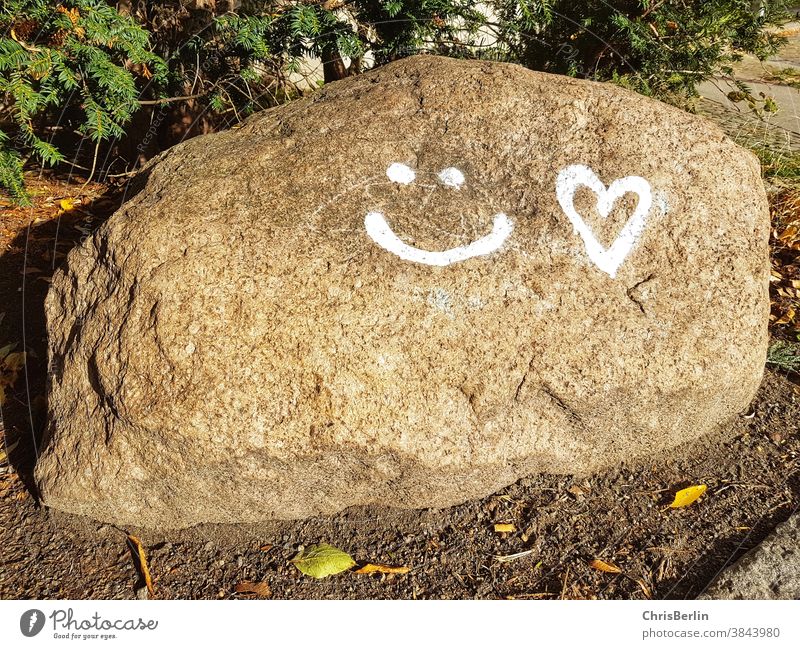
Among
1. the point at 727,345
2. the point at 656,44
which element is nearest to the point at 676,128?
the point at 727,345

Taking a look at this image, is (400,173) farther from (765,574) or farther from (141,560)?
(765,574)

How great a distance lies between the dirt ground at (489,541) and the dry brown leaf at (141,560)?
0.02 meters

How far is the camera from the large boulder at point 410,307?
203 centimetres

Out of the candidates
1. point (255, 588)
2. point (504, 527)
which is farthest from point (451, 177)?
point (255, 588)

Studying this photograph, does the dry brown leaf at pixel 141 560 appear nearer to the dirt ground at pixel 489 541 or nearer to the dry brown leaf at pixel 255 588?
the dirt ground at pixel 489 541

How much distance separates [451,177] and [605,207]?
1.76ft

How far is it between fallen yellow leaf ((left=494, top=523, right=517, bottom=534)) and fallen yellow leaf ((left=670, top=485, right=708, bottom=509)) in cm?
56

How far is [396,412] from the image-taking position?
2029 mm

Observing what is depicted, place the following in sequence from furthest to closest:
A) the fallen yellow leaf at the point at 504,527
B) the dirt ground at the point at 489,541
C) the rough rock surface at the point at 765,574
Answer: the fallen yellow leaf at the point at 504,527 → the dirt ground at the point at 489,541 → the rough rock surface at the point at 765,574

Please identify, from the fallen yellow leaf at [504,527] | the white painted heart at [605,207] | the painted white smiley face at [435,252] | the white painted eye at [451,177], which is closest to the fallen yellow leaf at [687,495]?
the fallen yellow leaf at [504,527]

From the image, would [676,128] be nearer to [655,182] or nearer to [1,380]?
[655,182]

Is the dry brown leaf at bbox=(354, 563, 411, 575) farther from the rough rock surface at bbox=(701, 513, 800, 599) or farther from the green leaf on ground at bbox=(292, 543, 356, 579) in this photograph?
the rough rock surface at bbox=(701, 513, 800, 599)

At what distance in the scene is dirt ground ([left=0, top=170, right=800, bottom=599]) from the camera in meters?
2.09

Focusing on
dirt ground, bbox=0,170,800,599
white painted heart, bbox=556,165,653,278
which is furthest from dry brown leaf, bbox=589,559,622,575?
white painted heart, bbox=556,165,653,278
